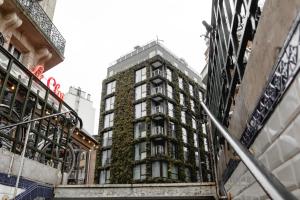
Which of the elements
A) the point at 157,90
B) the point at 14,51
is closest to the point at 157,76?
the point at 157,90

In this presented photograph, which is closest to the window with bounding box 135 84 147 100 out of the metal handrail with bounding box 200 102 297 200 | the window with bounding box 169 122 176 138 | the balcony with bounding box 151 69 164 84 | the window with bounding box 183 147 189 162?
the balcony with bounding box 151 69 164 84

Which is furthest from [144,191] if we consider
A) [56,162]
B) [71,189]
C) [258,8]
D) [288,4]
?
[288,4]

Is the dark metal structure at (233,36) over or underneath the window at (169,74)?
underneath

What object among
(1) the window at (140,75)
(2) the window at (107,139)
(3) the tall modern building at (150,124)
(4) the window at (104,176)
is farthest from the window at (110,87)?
(4) the window at (104,176)

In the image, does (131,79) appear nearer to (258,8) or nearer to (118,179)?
(118,179)

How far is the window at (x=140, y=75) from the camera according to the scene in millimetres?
37344

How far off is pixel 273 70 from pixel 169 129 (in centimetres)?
3124

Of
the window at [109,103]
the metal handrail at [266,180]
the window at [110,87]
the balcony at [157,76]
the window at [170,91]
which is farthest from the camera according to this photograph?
the window at [110,87]

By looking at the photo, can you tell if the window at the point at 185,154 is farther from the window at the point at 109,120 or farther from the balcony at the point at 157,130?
the window at the point at 109,120

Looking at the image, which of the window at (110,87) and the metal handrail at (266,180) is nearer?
the metal handrail at (266,180)

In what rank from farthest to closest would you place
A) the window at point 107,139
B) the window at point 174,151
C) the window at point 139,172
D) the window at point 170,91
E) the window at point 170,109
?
1. the window at point 107,139
2. the window at point 170,91
3. the window at point 170,109
4. the window at point 174,151
5. the window at point 139,172

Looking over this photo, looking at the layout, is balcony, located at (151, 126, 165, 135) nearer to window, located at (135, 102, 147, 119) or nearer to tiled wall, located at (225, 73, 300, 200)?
window, located at (135, 102, 147, 119)

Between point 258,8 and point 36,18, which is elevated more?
point 36,18

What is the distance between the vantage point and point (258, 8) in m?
2.41
